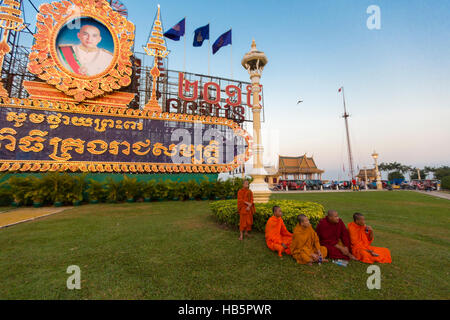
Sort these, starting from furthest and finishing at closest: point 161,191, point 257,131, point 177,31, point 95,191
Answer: point 177,31 < point 161,191 < point 95,191 < point 257,131

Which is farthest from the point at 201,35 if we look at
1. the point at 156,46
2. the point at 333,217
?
the point at 333,217

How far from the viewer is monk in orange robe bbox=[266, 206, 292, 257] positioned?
3.94 meters

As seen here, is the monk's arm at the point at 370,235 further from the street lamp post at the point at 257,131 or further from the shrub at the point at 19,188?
the shrub at the point at 19,188

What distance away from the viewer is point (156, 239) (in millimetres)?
4668

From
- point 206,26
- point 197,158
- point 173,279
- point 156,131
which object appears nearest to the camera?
point 173,279

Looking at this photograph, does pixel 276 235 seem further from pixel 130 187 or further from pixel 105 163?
pixel 105 163

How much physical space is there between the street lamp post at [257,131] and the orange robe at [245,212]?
4.09ft

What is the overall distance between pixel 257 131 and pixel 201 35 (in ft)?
43.3

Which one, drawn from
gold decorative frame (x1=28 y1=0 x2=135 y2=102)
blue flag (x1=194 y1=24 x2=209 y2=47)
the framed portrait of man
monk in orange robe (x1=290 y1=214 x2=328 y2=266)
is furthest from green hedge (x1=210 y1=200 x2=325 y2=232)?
blue flag (x1=194 y1=24 x2=209 y2=47)

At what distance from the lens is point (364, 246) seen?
12.1 feet
